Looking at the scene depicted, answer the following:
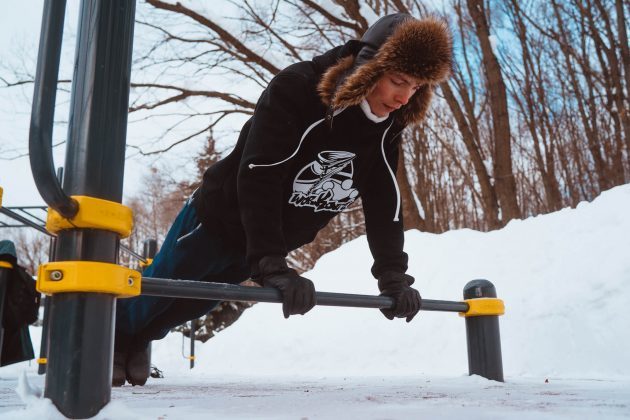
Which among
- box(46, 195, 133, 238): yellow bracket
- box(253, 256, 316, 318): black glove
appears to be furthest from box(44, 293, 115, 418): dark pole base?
box(253, 256, 316, 318): black glove

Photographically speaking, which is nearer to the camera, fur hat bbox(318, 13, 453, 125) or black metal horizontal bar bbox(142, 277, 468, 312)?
black metal horizontal bar bbox(142, 277, 468, 312)

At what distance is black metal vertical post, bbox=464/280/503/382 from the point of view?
1.94 metres

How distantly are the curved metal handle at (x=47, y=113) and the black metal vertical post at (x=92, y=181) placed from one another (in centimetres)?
5

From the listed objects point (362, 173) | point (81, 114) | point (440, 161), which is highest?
point (440, 161)

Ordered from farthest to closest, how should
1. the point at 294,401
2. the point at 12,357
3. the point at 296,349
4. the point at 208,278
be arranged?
1. the point at 296,349
2. the point at 12,357
3. the point at 208,278
4. the point at 294,401

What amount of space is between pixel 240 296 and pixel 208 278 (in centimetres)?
79

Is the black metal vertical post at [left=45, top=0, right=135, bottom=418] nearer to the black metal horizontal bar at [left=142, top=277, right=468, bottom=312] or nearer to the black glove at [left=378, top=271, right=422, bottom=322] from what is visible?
the black metal horizontal bar at [left=142, top=277, right=468, bottom=312]

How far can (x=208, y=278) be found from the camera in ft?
6.30

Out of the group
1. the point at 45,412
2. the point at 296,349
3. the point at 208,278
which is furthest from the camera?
the point at 296,349

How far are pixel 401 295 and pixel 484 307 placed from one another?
491 mm

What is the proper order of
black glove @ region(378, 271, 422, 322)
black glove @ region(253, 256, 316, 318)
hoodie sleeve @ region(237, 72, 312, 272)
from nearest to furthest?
black glove @ region(253, 256, 316, 318) < hoodie sleeve @ region(237, 72, 312, 272) < black glove @ region(378, 271, 422, 322)

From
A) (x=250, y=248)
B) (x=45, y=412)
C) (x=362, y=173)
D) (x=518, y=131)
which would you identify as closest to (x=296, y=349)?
(x=362, y=173)

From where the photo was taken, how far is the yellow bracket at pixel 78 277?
826 millimetres

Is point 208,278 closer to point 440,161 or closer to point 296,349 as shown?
point 296,349
